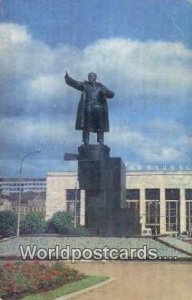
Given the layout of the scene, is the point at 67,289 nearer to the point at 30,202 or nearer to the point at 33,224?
the point at 33,224

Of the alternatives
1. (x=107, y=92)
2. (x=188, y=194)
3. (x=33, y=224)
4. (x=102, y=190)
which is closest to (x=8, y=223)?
(x=33, y=224)

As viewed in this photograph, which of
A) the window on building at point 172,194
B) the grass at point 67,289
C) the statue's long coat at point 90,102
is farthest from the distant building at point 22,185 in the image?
the window on building at point 172,194

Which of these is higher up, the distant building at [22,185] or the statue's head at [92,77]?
the statue's head at [92,77]

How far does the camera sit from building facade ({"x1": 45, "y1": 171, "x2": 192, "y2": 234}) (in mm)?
3605

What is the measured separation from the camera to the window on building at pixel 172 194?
3.64m

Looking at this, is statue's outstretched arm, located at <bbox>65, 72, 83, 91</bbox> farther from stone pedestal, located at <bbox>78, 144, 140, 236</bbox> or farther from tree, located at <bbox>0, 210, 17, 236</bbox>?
tree, located at <bbox>0, 210, 17, 236</bbox>

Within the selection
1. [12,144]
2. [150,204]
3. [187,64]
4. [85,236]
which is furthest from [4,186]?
[187,64]

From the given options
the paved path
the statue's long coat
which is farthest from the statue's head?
the paved path

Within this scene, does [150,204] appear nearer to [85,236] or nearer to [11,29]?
[85,236]

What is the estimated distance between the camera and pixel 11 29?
11.6 ft

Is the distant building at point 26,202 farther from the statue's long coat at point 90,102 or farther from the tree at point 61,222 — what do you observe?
the statue's long coat at point 90,102

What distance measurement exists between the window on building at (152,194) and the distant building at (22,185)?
67 cm

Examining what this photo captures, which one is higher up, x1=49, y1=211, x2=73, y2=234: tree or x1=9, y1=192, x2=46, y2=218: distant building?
x1=9, y1=192, x2=46, y2=218: distant building

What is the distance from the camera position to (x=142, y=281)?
10.9 feet
